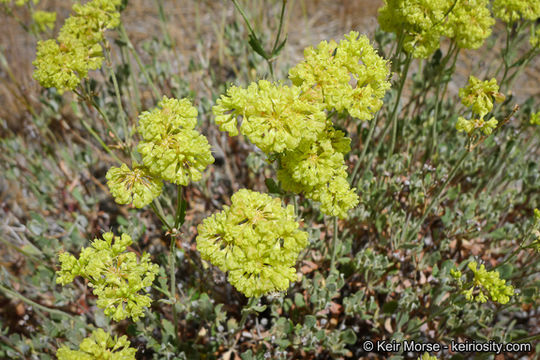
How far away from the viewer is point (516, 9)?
296 cm

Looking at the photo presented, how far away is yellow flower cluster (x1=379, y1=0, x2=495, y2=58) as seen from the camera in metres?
2.49

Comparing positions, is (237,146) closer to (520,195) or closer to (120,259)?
(120,259)

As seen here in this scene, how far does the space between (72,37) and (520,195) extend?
4269 millimetres

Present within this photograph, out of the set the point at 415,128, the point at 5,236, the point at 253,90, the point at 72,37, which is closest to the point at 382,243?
the point at 415,128

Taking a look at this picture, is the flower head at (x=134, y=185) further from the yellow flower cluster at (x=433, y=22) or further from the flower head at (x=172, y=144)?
the yellow flower cluster at (x=433, y=22)

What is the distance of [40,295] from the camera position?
3.84m

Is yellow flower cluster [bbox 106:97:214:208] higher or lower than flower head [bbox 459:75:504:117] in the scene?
lower

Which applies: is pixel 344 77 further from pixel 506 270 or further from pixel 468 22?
pixel 506 270

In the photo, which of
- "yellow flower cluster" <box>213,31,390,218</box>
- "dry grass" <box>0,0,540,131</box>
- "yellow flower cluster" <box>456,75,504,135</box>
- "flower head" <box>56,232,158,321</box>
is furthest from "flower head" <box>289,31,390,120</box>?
"dry grass" <box>0,0,540,131</box>

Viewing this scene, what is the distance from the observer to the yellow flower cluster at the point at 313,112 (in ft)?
6.67

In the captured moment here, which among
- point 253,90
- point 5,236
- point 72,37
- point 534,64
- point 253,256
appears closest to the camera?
point 253,256

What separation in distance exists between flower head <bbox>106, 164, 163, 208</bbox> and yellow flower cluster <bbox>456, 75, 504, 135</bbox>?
186 cm

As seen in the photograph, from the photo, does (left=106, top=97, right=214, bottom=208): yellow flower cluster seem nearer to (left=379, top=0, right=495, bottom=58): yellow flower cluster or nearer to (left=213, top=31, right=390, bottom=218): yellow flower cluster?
(left=213, top=31, right=390, bottom=218): yellow flower cluster

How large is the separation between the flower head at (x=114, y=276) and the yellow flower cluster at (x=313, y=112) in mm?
938
